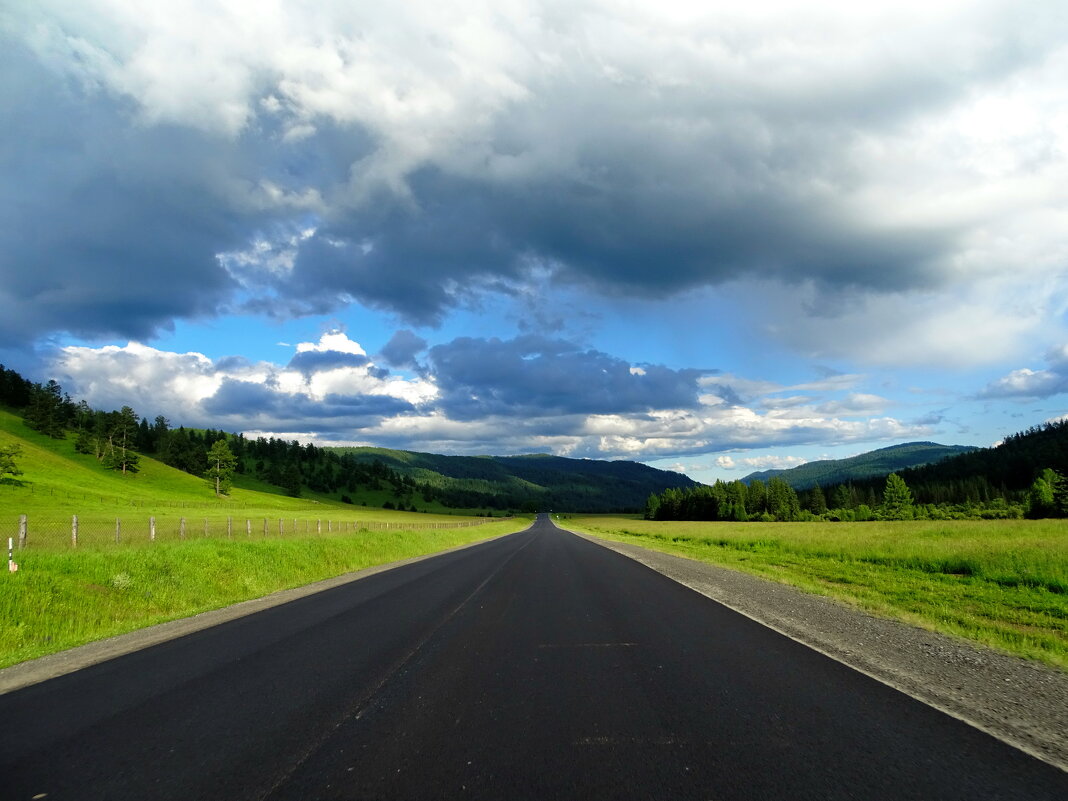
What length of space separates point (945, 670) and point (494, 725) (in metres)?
5.93

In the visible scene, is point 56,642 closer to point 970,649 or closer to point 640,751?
point 640,751

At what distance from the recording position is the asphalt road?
4.27 m

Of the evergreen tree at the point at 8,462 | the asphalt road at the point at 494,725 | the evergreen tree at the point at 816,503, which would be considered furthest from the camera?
the evergreen tree at the point at 816,503

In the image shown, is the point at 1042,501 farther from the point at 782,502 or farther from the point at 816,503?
the point at 816,503

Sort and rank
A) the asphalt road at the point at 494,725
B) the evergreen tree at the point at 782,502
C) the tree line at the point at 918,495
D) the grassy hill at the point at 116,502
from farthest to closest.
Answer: the evergreen tree at the point at 782,502, the tree line at the point at 918,495, the grassy hill at the point at 116,502, the asphalt road at the point at 494,725

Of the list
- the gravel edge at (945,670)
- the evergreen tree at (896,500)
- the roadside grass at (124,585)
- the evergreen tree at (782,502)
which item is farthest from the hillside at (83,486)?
the evergreen tree at (896,500)

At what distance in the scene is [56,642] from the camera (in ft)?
33.9

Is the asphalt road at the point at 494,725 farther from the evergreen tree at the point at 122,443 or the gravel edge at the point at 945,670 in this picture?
the evergreen tree at the point at 122,443

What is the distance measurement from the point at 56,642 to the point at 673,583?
→ 14.1m

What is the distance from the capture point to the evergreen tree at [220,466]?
114938 mm

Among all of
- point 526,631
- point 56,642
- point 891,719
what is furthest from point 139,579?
point 891,719

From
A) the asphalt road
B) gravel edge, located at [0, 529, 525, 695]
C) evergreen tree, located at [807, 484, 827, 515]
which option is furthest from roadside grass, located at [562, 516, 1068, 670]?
evergreen tree, located at [807, 484, 827, 515]

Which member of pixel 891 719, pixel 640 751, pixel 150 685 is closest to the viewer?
pixel 640 751

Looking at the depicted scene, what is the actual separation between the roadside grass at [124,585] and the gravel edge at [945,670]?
12.0m
